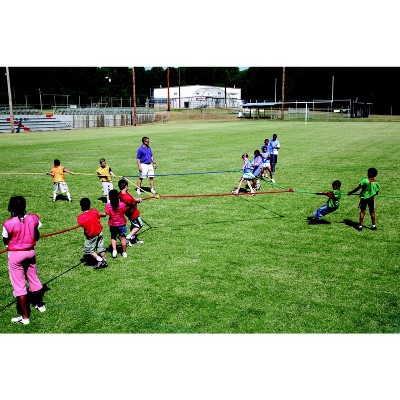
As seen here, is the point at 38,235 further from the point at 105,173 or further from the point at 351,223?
the point at 351,223

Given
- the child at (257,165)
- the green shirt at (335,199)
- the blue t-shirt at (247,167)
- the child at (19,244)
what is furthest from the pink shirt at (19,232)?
the child at (257,165)

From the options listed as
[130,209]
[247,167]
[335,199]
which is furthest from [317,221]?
[130,209]

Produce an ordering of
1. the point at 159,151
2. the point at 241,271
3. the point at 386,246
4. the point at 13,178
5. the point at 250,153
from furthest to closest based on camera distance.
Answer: the point at 159,151 < the point at 250,153 < the point at 13,178 < the point at 386,246 < the point at 241,271

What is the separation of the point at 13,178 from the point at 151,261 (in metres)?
13.4

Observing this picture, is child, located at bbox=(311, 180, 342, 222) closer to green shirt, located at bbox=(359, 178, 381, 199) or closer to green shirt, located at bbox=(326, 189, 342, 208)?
green shirt, located at bbox=(326, 189, 342, 208)

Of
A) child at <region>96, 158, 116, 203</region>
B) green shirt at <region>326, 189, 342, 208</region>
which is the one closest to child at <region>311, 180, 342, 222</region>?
green shirt at <region>326, 189, 342, 208</region>

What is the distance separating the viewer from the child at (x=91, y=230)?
28.2 feet

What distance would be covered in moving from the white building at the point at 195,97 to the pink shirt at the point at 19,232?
3654 inches

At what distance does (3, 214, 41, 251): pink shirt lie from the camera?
6664 mm

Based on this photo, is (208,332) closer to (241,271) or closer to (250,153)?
(241,271)

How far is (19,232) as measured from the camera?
6.70 m

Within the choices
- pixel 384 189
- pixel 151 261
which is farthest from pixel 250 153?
pixel 151 261

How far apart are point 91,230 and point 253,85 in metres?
116

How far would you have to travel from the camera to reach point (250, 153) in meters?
27.8
